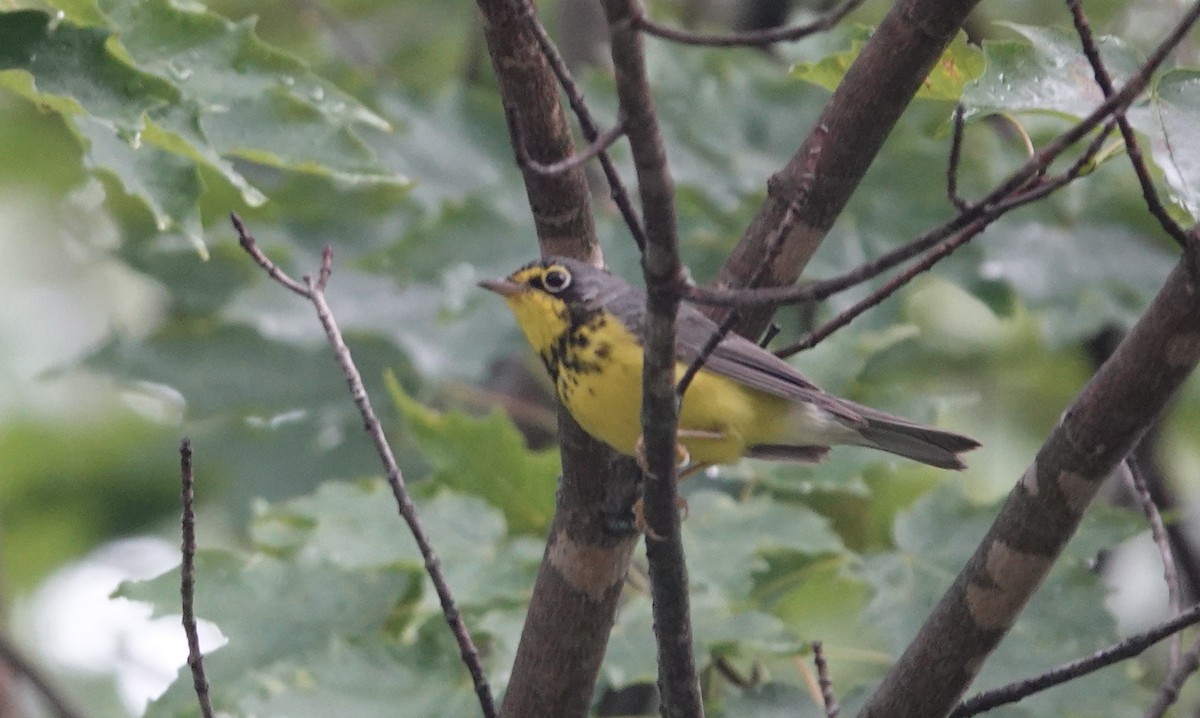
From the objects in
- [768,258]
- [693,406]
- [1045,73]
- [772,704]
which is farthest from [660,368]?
[772,704]

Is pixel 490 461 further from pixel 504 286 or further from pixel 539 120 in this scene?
pixel 539 120

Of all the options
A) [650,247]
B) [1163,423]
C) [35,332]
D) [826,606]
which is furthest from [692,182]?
[35,332]

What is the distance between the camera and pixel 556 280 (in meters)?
3.87

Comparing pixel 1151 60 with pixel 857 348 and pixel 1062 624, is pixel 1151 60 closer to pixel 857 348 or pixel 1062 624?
pixel 1062 624

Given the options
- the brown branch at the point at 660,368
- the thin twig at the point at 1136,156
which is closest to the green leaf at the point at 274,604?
the brown branch at the point at 660,368


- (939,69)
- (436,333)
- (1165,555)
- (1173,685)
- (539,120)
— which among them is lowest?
(1173,685)

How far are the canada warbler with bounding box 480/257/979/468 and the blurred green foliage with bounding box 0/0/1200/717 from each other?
0.27 metres

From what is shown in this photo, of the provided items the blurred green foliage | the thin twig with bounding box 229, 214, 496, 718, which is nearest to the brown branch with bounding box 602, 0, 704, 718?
the thin twig with bounding box 229, 214, 496, 718

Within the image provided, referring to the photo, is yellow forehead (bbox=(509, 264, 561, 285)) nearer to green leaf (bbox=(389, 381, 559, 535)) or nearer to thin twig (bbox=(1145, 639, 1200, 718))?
green leaf (bbox=(389, 381, 559, 535))

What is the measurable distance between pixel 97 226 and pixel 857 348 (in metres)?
5.52

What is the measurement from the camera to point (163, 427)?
7500 mm

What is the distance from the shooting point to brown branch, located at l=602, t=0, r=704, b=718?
6.80ft

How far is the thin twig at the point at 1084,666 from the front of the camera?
2730mm

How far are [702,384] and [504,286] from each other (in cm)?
68
